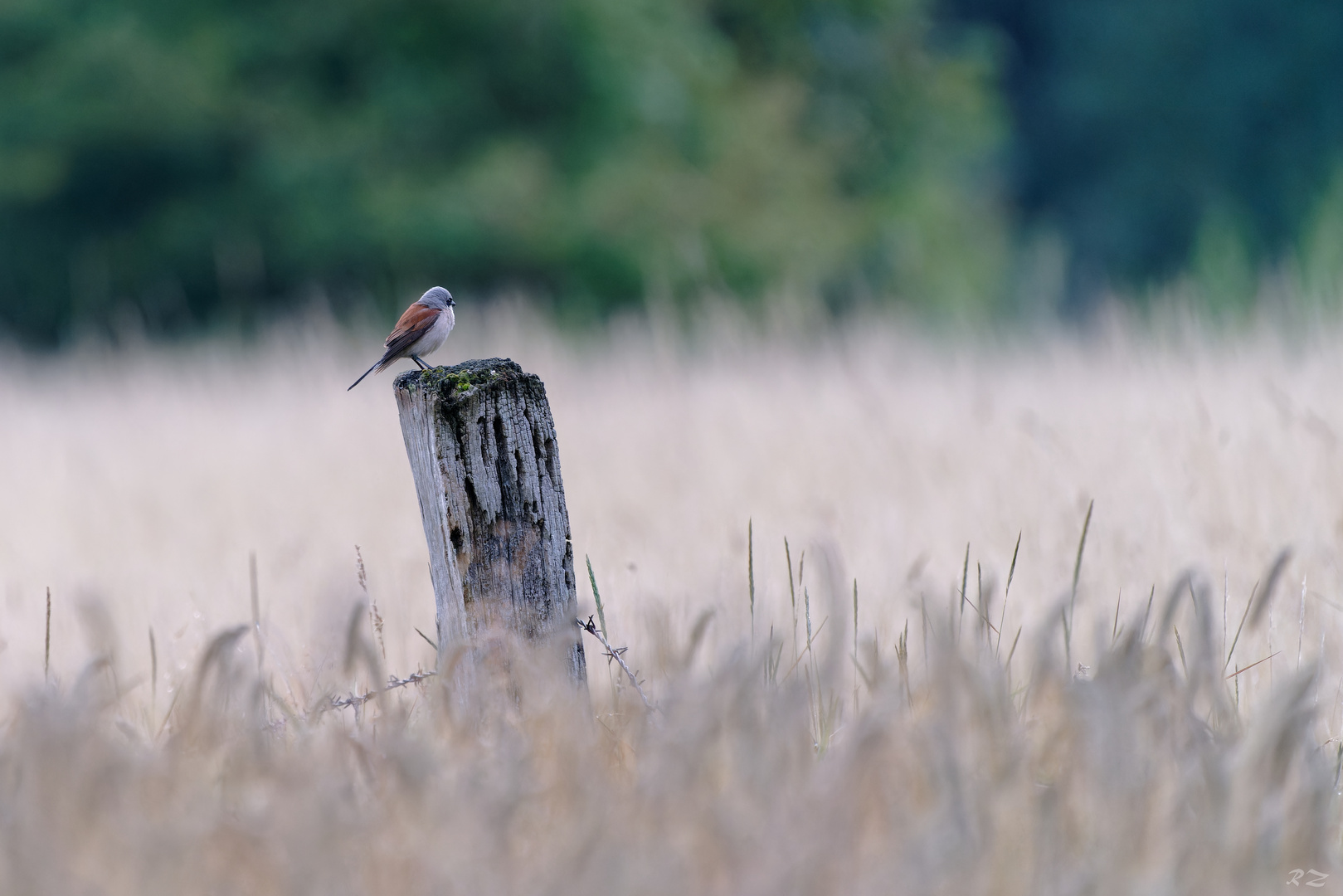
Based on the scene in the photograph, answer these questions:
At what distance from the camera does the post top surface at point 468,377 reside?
2.23m

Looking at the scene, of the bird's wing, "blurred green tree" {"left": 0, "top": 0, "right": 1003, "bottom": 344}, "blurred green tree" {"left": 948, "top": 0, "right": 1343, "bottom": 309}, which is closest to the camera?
the bird's wing

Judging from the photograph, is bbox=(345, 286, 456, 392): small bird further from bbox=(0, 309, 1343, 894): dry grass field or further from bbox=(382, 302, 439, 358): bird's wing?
bbox=(0, 309, 1343, 894): dry grass field

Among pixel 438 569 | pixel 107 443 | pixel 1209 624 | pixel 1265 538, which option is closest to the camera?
pixel 1209 624

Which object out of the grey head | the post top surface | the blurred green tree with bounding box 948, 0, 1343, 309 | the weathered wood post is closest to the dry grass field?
the weathered wood post

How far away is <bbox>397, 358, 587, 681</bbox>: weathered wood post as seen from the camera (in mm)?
2232

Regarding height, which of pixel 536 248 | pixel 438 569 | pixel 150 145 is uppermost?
pixel 150 145

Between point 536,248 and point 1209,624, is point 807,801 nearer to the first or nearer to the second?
point 1209,624

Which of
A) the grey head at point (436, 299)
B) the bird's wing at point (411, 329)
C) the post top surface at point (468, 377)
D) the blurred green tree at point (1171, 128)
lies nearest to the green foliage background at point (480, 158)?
the grey head at point (436, 299)

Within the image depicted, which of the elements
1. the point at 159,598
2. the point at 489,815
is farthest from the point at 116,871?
the point at 159,598

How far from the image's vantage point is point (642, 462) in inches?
238

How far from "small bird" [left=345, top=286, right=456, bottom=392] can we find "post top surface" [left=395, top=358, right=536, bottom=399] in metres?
0.87

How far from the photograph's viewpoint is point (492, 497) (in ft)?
7.37

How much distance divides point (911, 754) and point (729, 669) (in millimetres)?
380

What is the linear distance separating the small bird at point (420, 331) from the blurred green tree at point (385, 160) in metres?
8.36
